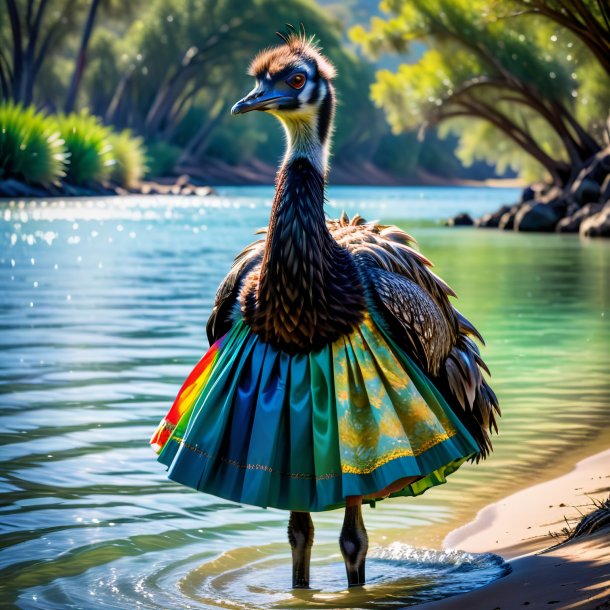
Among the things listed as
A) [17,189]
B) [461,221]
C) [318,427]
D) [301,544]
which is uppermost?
[17,189]

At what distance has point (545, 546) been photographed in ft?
18.8

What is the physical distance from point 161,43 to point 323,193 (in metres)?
64.8

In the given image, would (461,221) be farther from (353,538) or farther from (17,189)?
(353,538)

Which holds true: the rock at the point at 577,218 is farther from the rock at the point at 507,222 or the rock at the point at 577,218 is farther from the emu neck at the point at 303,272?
the emu neck at the point at 303,272

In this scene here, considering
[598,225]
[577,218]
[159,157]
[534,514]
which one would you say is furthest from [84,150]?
[534,514]

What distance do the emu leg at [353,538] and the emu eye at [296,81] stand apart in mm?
1752

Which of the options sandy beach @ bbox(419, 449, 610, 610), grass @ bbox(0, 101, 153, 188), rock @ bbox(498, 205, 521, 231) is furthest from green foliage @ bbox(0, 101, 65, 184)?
sandy beach @ bbox(419, 449, 610, 610)

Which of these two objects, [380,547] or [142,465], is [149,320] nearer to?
[142,465]

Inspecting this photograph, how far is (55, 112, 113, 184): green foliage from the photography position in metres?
45.7

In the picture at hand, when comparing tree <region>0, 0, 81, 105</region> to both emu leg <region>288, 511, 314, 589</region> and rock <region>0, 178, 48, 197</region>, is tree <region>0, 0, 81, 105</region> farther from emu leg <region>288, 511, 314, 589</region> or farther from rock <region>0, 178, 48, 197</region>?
emu leg <region>288, 511, 314, 589</region>

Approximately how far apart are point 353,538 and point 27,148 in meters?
37.5

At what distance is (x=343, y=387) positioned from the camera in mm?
5273

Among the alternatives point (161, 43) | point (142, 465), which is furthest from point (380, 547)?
point (161, 43)

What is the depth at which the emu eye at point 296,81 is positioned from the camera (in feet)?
17.6
